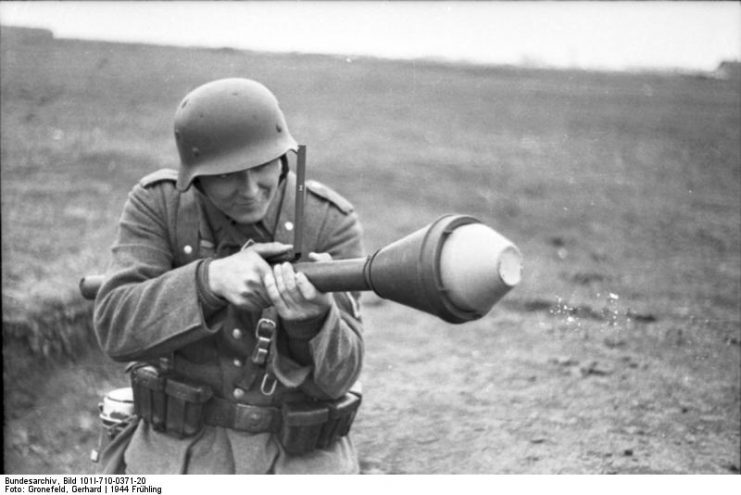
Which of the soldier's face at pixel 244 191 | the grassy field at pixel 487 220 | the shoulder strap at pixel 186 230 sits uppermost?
the soldier's face at pixel 244 191

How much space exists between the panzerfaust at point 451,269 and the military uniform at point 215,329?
649mm

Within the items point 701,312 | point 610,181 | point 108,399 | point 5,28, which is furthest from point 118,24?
point 610,181

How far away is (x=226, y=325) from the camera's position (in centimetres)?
292

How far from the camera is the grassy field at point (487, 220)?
4.38m

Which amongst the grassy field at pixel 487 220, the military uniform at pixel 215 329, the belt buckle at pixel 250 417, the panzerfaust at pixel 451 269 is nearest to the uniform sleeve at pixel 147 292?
the military uniform at pixel 215 329

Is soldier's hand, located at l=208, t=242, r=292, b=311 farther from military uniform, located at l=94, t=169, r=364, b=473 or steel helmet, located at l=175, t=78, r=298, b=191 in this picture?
steel helmet, located at l=175, t=78, r=298, b=191

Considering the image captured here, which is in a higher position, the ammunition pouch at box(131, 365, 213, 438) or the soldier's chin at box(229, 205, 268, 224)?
the soldier's chin at box(229, 205, 268, 224)

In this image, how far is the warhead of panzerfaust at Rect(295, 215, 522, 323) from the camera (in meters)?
1.83

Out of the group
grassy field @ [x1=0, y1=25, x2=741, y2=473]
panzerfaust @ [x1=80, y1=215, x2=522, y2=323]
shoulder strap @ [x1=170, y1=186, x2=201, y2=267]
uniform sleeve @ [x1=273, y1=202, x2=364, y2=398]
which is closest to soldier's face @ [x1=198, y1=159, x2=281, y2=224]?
shoulder strap @ [x1=170, y1=186, x2=201, y2=267]

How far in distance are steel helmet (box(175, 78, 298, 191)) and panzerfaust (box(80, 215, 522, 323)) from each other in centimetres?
77

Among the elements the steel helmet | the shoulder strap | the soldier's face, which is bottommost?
the shoulder strap

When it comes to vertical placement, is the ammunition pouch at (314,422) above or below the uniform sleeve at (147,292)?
below

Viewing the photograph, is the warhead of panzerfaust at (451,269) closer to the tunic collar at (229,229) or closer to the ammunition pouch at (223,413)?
the tunic collar at (229,229)
